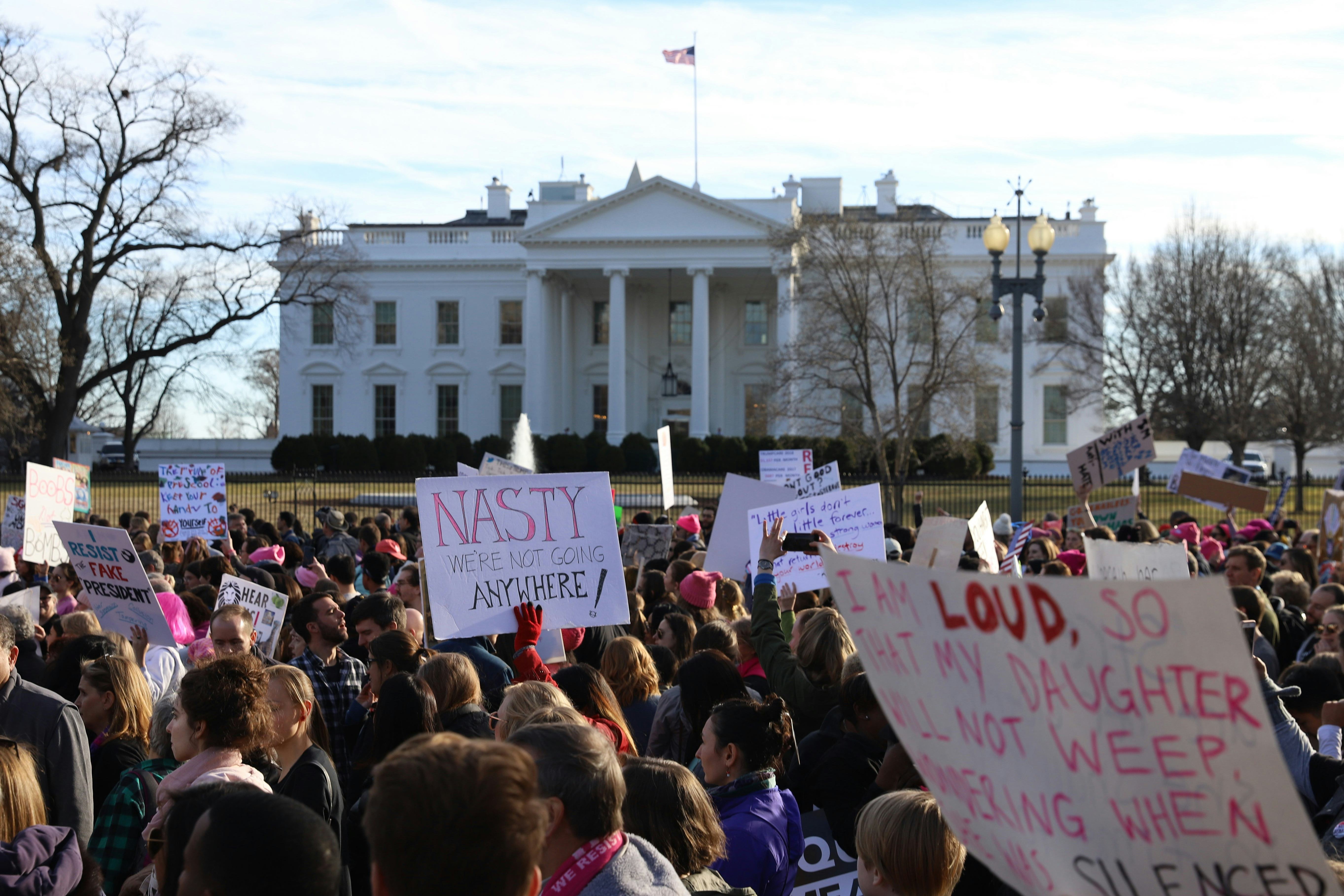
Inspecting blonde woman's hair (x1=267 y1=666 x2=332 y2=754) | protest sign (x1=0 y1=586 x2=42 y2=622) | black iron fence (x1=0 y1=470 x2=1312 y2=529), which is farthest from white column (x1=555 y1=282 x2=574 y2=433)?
blonde woman's hair (x1=267 y1=666 x2=332 y2=754)

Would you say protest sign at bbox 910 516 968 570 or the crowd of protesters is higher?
protest sign at bbox 910 516 968 570

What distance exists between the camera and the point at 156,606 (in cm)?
676

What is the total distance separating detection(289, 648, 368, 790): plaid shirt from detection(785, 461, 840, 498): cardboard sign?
5472 millimetres

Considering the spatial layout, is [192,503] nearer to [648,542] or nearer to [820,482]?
[648,542]

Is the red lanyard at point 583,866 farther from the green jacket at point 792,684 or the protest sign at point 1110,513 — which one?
the protest sign at point 1110,513

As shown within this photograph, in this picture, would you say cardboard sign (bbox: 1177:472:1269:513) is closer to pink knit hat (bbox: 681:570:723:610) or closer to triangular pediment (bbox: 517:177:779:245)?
pink knit hat (bbox: 681:570:723:610)

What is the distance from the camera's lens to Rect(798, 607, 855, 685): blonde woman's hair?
220 inches

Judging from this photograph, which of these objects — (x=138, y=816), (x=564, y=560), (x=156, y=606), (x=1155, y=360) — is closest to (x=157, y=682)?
(x=156, y=606)

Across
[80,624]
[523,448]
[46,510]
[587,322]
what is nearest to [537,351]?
[587,322]

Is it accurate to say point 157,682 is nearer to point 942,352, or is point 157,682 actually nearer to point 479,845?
point 479,845

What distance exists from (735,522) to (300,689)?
5.67 meters

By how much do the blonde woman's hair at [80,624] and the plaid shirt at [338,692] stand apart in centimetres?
134

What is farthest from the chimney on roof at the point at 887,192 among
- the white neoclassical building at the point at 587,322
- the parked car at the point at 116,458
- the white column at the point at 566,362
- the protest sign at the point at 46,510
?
the protest sign at the point at 46,510

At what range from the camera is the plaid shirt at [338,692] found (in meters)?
5.38
